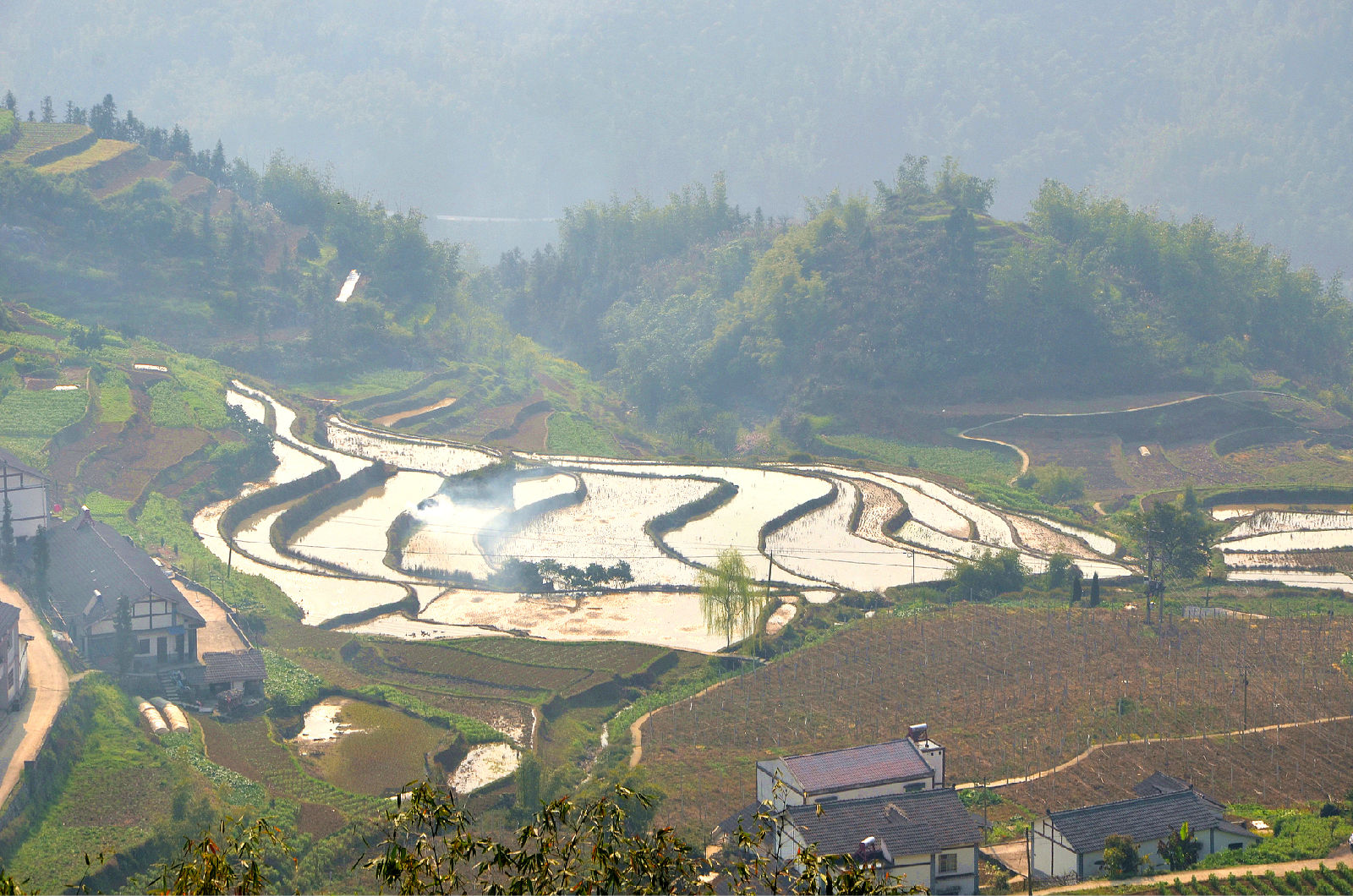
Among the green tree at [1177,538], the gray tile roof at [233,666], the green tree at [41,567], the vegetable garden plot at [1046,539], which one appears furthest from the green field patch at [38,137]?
the green tree at [1177,538]

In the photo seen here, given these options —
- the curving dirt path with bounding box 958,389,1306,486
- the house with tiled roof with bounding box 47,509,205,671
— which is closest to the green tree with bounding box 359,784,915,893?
the house with tiled roof with bounding box 47,509,205,671

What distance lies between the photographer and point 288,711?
1013 inches

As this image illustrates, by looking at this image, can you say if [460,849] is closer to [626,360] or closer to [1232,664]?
[1232,664]

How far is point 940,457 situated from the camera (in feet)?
176

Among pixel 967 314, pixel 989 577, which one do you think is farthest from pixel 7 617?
pixel 967 314

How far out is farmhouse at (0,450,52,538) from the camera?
30734 mm

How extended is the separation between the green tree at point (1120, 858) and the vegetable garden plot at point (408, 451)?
29832 millimetres

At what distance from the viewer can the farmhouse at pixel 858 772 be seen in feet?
68.1

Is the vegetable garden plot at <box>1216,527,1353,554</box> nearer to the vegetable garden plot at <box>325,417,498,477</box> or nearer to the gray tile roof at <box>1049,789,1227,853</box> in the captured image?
the gray tile roof at <box>1049,789,1227,853</box>

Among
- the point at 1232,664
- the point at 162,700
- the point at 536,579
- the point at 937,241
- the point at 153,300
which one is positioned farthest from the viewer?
the point at 937,241

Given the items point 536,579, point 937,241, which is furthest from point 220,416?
point 937,241

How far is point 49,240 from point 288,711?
42279 millimetres

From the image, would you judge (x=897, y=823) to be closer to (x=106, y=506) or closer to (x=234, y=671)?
(x=234, y=671)

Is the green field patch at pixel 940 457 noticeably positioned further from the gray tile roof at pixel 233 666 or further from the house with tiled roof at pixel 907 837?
the house with tiled roof at pixel 907 837
